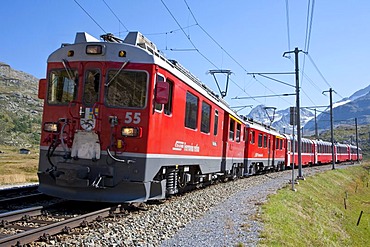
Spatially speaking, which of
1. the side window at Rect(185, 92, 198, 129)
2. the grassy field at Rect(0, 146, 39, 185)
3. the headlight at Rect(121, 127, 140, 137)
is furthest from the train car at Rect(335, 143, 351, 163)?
the headlight at Rect(121, 127, 140, 137)

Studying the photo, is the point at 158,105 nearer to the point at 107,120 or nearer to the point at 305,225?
the point at 107,120

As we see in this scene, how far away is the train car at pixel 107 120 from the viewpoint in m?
9.16

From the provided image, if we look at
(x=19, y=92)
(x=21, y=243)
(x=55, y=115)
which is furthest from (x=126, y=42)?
(x=19, y=92)

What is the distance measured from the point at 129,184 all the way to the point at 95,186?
0.73m

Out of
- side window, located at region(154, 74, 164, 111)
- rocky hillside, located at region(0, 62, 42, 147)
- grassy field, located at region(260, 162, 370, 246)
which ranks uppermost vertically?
rocky hillside, located at region(0, 62, 42, 147)

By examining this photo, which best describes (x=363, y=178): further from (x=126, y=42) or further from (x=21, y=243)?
(x=21, y=243)

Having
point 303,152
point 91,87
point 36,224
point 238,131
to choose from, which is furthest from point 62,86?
point 303,152

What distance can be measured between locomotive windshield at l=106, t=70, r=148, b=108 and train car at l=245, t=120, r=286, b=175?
14456 mm

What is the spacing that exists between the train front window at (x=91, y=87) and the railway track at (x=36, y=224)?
246 centimetres

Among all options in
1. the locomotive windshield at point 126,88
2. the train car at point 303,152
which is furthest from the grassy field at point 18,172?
the train car at point 303,152

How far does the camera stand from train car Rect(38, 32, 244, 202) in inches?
360

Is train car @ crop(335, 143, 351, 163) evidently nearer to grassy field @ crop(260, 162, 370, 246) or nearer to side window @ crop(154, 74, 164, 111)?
grassy field @ crop(260, 162, 370, 246)

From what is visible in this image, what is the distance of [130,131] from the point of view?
Result: 9242 mm

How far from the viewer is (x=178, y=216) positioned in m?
9.34
